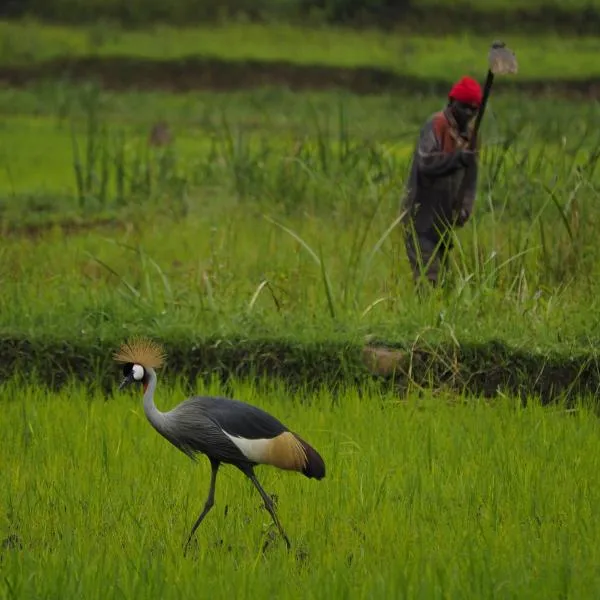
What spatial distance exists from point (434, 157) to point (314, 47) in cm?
1468

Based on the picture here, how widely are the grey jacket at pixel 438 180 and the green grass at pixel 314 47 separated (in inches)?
480

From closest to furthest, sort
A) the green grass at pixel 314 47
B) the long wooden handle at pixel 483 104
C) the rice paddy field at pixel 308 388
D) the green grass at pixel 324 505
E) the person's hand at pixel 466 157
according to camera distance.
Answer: the green grass at pixel 324 505 → the rice paddy field at pixel 308 388 → the long wooden handle at pixel 483 104 → the person's hand at pixel 466 157 → the green grass at pixel 314 47

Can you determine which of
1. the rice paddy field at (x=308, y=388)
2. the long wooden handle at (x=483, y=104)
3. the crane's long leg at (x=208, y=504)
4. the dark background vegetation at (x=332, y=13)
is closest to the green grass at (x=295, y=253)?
the rice paddy field at (x=308, y=388)


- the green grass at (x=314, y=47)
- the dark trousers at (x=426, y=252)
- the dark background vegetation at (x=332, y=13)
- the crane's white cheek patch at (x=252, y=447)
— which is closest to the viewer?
the crane's white cheek patch at (x=252, y=447)

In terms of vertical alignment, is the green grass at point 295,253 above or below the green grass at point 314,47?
above

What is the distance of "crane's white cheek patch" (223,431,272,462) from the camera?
15.2 feet

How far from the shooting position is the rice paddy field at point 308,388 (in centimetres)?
452

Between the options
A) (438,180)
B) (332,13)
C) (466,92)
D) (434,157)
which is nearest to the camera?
(466,92)

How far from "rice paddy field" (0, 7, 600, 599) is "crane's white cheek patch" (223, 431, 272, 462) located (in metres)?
0.24

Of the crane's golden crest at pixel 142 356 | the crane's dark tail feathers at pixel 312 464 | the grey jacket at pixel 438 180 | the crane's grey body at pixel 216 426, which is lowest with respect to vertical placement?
the grey jacket at pixel 438 180

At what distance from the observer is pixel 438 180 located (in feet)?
26.4

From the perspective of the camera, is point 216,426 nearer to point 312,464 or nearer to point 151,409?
point 151,409

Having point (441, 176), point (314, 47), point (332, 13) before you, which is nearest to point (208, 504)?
point (441, 176)

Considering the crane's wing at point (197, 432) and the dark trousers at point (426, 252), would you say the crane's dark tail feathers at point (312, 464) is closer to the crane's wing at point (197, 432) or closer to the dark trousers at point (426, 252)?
the crane's wing at point (197, 432)
